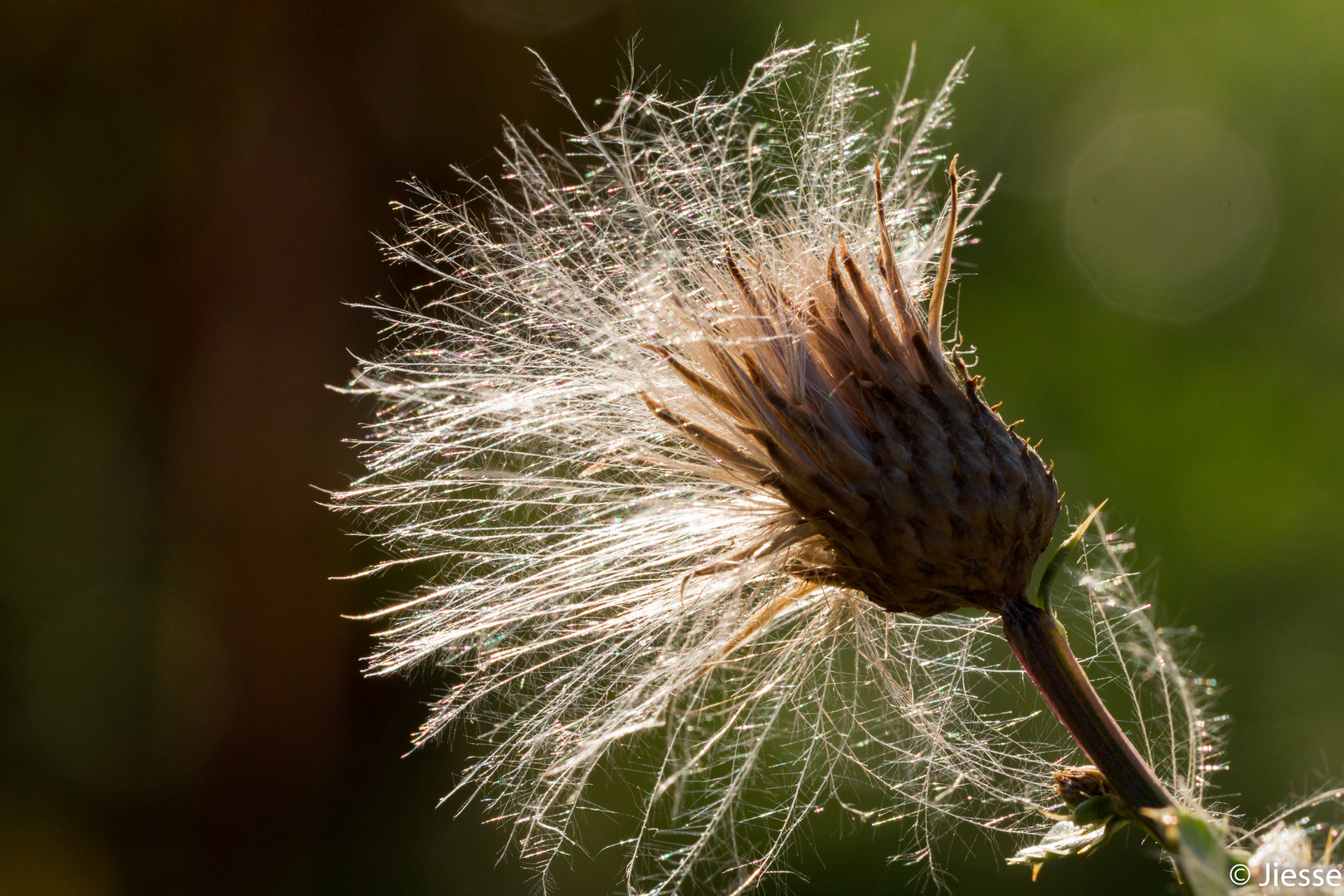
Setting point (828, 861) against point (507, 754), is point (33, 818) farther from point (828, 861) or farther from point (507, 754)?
point (507, 754)

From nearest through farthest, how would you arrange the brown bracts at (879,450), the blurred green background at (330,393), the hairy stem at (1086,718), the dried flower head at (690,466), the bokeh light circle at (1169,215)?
the hairy stem at (1086,718) < the brown bracts at (879,450) < the dried flower head at (690,466) < the blurred green background at (330,393) < the bokeh light circle at (1169,215)

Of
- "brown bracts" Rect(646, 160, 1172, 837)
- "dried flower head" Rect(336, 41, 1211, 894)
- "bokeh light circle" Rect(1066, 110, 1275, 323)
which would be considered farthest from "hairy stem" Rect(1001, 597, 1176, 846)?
"bokeh light circle" Rect(1066, 110, 1275, 323)

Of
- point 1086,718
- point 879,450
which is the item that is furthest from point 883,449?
point 1086,718

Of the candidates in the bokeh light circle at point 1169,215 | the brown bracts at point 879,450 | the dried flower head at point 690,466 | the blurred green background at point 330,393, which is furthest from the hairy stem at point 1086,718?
the bokeh light circle at point 1169,215

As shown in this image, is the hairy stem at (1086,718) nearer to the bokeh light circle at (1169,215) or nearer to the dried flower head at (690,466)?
the dried flower head at (690,466)

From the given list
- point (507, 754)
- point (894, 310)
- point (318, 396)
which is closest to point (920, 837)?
point (507, 754)

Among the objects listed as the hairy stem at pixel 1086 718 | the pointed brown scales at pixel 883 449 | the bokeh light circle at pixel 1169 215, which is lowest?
the hairy stem at pixel 1086 718
